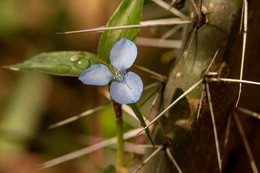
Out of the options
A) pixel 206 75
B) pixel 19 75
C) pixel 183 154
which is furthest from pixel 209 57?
pixel 19 75

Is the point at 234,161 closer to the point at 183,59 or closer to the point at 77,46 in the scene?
the point at 183,59

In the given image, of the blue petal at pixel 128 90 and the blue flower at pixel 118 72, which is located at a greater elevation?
the blue flower at pixel 118 72

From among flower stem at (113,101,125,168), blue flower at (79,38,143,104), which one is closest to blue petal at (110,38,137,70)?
blue flower at (79,38,143,104)

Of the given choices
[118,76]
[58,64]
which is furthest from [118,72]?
[58,64]

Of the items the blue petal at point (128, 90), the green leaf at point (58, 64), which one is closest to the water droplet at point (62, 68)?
the green leaf at point (58, 64)

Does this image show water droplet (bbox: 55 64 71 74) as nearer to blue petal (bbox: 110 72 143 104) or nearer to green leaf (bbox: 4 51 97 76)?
green leaf (bbox: 4 51 97 76)

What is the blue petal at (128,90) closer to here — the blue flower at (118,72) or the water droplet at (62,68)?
the blue flower at (118,72)
